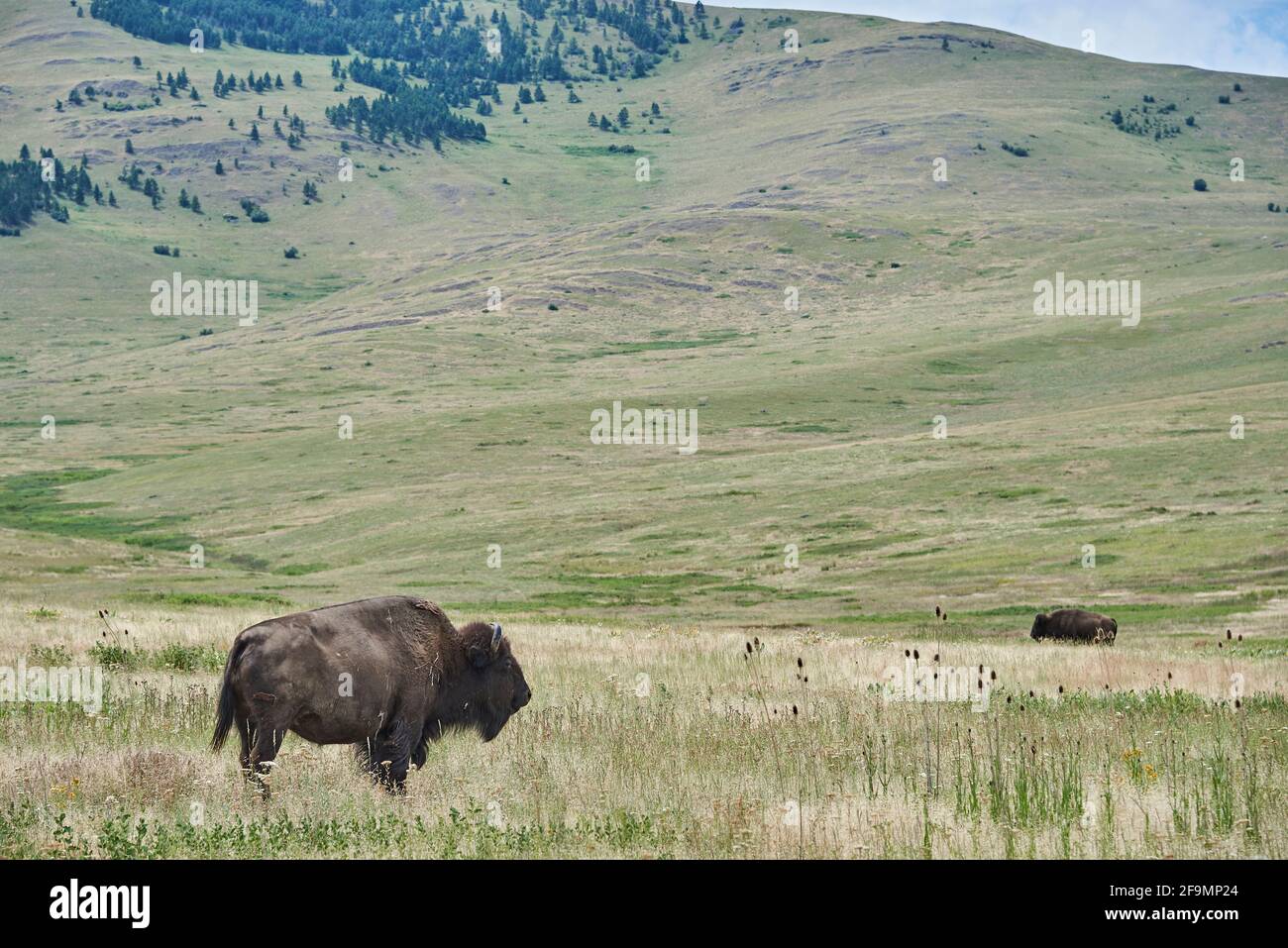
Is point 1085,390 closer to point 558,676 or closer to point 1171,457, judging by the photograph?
point 1171,457

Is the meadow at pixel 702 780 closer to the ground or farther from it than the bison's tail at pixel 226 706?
closer to the ground

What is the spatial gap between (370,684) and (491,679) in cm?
198

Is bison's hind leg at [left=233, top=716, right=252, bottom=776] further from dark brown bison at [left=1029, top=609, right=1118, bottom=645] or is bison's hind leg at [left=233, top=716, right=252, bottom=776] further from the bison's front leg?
dark brown bison at [left=1029, top=609, right=1118, bottom=645]

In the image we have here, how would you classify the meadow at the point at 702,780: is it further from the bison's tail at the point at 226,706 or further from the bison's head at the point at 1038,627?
the bison's head at the point at 1038,627

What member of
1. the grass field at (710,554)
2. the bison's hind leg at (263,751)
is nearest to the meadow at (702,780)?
the grass field at (710,554)

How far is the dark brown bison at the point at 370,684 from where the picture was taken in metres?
11.0

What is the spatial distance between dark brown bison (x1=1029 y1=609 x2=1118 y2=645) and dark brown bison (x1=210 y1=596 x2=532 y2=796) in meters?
26.6

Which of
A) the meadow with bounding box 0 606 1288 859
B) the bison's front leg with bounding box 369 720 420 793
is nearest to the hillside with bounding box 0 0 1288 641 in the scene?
the meadow with bounding box 0 606 1288 859

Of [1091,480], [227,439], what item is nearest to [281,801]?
[1091,480]

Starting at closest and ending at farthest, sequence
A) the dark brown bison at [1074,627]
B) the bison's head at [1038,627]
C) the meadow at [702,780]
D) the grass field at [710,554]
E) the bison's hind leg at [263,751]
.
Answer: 1. the meadow at [702,780]
2. the grass field at [710,554]
3. the bison's hind leg at [263,751]
4. the dark brown bison at [1074,627]
5. the bison's head at [1038,627]

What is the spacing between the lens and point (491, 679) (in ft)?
43.9

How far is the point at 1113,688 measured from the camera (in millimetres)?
20516

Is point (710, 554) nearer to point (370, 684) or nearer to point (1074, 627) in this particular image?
point (1074, 627)

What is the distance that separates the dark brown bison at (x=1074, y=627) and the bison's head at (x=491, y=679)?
85.9 feet
